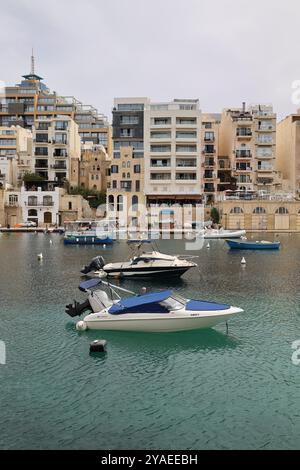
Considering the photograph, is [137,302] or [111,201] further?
[111,201]

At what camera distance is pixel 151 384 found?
18.3m

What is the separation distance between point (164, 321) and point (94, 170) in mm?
103408

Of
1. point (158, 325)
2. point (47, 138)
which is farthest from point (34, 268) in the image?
point (47, 138)

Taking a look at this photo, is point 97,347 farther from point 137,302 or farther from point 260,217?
point 260,217

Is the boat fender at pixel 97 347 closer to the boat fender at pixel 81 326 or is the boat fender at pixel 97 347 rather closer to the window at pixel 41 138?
the boat fender at pixel 81 326

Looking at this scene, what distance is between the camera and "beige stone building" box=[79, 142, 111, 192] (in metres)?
124

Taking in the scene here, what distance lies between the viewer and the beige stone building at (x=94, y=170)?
124 meters

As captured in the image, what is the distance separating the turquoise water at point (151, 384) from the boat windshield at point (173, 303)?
142cm

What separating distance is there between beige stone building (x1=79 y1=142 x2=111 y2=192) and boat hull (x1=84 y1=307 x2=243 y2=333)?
3943 inches

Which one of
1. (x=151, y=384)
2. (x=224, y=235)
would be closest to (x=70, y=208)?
(x=224, y=235)

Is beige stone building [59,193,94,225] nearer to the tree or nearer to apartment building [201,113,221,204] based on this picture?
→ apartment building [201,113,221,204]

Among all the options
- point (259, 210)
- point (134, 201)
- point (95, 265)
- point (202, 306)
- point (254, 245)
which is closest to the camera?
point (202, 306)

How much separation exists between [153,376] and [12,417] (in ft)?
19.2

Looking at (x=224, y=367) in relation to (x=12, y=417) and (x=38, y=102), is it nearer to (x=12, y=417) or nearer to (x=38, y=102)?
(x=12, y=417)
